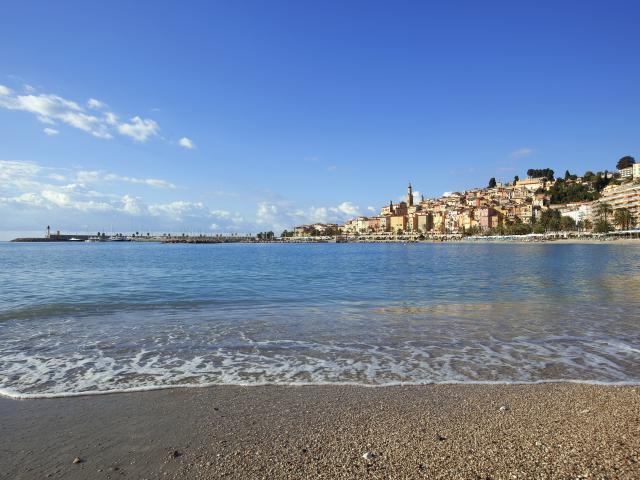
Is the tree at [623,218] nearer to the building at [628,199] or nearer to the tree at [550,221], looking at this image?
the building at [628,199]

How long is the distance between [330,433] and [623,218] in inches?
5287

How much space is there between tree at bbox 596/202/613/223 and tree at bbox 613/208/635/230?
8.01ft

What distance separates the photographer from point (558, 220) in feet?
452

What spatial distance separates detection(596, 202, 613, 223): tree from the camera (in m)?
121

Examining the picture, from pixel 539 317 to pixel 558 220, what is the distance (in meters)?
144

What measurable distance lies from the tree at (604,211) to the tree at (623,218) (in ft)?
8.01

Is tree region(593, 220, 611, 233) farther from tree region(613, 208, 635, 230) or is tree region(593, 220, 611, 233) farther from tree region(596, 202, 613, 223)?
tree region(613, 208, 635, 230)

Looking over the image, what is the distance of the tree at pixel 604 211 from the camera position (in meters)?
121

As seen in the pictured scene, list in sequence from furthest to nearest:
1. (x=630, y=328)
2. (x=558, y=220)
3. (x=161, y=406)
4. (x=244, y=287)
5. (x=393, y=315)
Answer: (x=558, y=220) < (x=244, y=287) < (x=393, y=315) < (x=630, y=328) < (x=161, y=406)

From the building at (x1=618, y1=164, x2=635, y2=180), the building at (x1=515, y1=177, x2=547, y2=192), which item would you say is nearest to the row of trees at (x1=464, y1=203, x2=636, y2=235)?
the building at (x1=515, y1=177, x2=547, y2=192)

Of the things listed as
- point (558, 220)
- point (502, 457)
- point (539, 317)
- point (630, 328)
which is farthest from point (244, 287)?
point (558, 220)

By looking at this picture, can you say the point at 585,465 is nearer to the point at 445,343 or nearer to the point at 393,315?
the point at 445,343

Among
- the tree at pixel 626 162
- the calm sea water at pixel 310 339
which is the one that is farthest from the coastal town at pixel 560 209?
the calm sea water at pixel 310 339

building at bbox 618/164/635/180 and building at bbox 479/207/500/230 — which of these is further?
building at bbox 618/164/635/180
